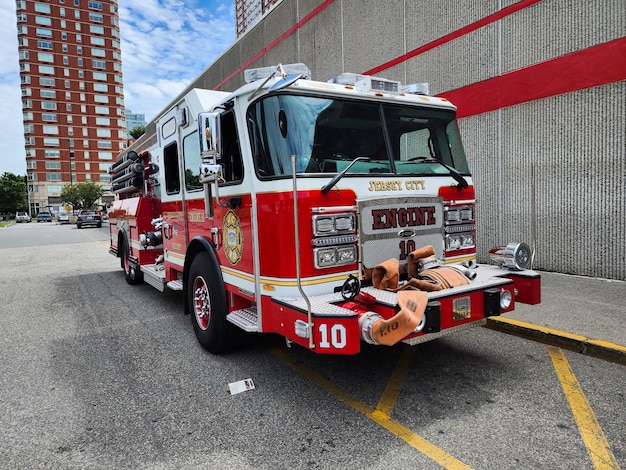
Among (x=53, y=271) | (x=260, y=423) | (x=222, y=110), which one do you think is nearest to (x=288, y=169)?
(x=222, y=110)

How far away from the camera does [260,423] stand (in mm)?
3121

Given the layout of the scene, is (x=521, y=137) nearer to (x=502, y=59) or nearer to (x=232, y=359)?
(x=502, y=59)

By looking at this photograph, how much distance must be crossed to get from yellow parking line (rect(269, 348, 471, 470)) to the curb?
1.41 m

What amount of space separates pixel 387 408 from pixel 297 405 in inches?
27.3

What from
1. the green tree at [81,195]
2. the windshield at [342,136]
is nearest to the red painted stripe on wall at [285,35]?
the windshield at [342,136]

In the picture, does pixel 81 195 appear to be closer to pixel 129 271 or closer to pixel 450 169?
pixel 129 271

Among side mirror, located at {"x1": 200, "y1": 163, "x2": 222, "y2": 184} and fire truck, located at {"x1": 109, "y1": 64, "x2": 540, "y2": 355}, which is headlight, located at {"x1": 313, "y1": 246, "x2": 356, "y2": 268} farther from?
side mirror, located at {"x1": 200, "y1": 163, "x2": 222, "y2": 184}

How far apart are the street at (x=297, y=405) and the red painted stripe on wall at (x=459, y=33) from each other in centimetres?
618

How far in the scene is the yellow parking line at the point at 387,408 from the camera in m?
2.67

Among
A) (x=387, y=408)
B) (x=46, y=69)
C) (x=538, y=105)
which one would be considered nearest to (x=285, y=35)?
(x=538, y=105)

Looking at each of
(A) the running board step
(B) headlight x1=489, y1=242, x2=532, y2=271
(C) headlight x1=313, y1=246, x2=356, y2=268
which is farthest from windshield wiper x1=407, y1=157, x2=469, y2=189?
(A) the running board step

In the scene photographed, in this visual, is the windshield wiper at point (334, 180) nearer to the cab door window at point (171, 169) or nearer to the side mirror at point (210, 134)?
the side mirror at point (210, 134)

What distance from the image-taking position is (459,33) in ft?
29.6

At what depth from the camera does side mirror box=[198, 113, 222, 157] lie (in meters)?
3.65
